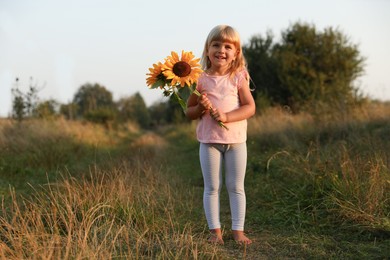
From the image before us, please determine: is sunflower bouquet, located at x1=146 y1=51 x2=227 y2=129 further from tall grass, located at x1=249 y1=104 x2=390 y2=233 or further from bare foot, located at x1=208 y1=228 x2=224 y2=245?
tall grass, located at x1=249 y1=104 x2=390 y2=233

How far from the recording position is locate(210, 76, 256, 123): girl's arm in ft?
9.82

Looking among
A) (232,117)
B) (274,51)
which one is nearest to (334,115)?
(232,117)

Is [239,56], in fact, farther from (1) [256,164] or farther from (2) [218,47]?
(1) [256,164]

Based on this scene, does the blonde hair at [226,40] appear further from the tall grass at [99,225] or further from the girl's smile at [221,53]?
the tall grass at [99,225]

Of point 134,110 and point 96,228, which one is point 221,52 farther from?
point 134,110

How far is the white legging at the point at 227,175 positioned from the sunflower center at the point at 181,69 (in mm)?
696

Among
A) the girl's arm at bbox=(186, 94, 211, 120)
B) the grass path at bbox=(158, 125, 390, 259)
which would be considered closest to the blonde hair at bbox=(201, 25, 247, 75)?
the girl's arm at bbox=(186, 94, 211, 120)

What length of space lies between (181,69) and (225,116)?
0.53m

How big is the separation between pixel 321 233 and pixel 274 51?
15.6m

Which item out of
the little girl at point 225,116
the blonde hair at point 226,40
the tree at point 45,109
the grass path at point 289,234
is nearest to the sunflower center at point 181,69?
the little girl at point 225,116

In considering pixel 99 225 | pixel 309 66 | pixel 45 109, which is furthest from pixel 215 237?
pixel 309 66

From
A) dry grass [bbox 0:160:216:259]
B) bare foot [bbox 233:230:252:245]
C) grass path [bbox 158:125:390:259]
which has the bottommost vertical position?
grass path [bbox 158:125:390:259]

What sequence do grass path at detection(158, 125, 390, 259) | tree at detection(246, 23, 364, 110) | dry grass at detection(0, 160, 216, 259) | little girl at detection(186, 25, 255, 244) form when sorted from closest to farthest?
dry grass at detection(0, 160, 216, 259) < grass path at detection(158, 125, 390, 259) < little girl at detection(186, 25, 255, 244) < tree at detection(246, 23, 364, 110)

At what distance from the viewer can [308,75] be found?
54.1 ft
